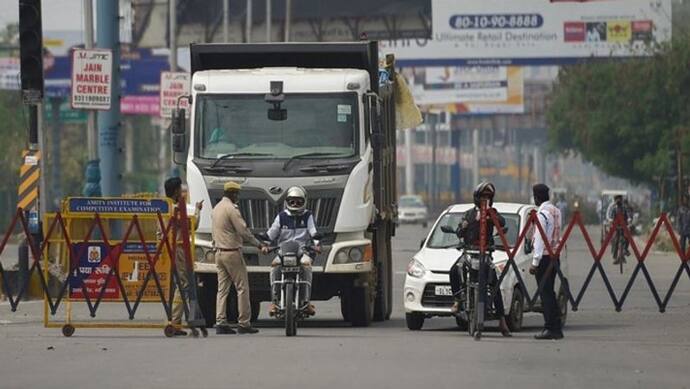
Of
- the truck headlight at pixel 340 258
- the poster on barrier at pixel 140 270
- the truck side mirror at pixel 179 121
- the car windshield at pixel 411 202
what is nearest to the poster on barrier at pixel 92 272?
the poster on barrier at pixel 140 270

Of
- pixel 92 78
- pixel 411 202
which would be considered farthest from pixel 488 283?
pixel 411 202

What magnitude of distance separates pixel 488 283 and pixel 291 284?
214cm

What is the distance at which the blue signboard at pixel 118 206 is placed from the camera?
69.5ft

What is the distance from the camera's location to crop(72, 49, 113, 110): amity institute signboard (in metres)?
32.2

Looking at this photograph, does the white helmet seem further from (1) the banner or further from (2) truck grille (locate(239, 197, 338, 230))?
(1) the banner

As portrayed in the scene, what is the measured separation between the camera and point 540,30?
70.8 metres

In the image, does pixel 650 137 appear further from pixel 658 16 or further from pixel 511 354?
pixel 511 354

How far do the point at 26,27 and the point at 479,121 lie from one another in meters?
109

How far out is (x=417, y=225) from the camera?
8956 centimetres

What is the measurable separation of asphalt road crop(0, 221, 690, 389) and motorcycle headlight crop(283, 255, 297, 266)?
Result: 80 centimetres

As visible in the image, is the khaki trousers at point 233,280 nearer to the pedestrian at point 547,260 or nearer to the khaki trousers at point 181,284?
the khaki trousers at point 181,284

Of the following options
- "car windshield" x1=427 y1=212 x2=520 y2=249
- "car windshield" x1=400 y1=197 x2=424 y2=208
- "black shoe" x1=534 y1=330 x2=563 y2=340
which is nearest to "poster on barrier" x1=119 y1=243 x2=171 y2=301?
"car windshield" x1=427 y1=212 x2=520 y2=249

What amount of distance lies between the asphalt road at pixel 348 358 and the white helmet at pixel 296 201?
1424mm

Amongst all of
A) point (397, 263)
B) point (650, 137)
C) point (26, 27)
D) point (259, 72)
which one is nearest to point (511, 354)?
point (259, 72)
